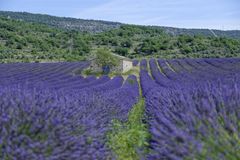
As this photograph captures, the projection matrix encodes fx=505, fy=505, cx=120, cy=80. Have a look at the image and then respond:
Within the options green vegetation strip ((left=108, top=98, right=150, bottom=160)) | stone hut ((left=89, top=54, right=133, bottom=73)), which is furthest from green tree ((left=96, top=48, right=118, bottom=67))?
green vegetation strip ((left=108, top=98, right=150, bottom=160))

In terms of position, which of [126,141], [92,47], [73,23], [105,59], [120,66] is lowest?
[92,47]

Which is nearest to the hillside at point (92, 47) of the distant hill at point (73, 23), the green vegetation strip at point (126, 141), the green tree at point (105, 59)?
the green tree at point (105, 59)

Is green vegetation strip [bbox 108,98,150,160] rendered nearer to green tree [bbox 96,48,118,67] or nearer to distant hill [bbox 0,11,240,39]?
green tree [bbox 96,48,118,67]

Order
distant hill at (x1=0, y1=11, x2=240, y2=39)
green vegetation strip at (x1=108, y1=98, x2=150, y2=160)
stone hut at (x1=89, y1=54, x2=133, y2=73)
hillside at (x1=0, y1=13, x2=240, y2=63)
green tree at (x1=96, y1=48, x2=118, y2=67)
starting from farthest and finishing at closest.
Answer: distant hill at (x1=0, y1=11, x2=240, y2=39), hillside at (x1=0, y1=13, x2=240, y2=63), green tree at (x1=96, y1=48, x2=118, y2=67), stone hut at (x1=89, y1=54, x2=133, y2=73), green vegetation strip at (x1=108, y1=98, x2=150, y2=160)

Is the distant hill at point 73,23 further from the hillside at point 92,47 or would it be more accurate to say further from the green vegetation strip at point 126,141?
the green vegetation strip at point 126,141

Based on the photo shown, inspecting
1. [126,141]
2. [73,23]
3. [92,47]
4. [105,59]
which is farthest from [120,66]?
[73,23]

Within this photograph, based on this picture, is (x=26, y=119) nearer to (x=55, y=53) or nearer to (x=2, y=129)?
(x=2, y=129)

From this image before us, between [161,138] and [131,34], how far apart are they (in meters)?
96.6

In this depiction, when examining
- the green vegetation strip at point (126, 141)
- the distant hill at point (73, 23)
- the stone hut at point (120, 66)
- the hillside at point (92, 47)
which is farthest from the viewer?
the distant hill at point (73, 23)

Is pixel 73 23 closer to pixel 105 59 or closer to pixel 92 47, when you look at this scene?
pixel 92 47

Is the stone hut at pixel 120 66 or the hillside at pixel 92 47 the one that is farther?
the hillside at pixel 92 47

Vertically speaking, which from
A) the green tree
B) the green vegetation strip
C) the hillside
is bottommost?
the hillside

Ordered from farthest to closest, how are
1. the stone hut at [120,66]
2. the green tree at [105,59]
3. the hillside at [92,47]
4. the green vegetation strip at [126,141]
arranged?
the hillside at [92,47] → the green tree at [105,59] → the stone hut at [120,66] → the green vegetation strip at [126,141]

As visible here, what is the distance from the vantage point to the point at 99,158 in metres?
5.21
